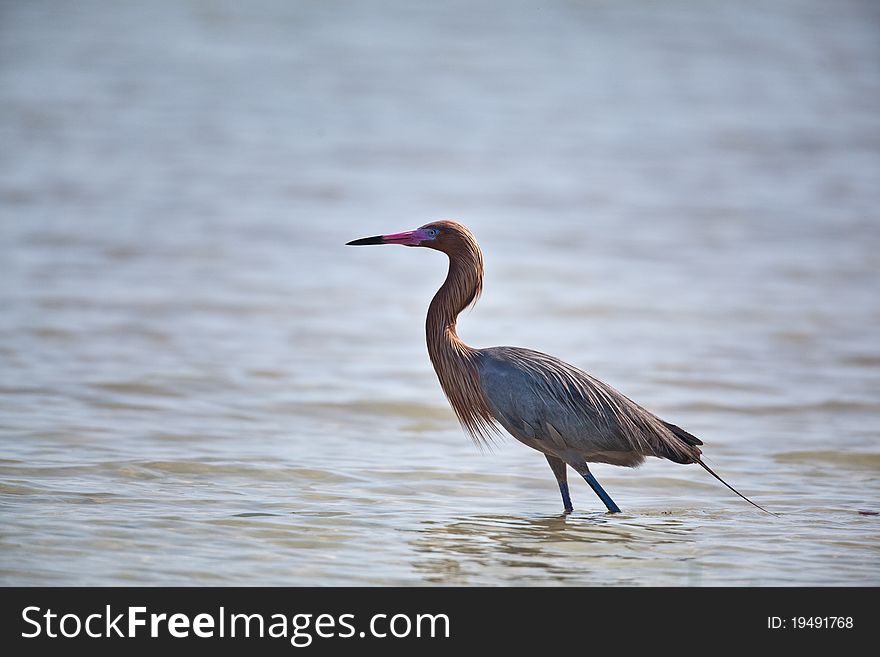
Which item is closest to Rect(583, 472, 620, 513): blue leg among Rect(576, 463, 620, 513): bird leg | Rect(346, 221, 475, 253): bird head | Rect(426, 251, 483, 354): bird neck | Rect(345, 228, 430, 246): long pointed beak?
Rect(576, 463, 620, 513): bird leg

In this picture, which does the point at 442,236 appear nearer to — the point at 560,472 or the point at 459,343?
the point at 459,343

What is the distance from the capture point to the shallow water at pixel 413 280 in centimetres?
638

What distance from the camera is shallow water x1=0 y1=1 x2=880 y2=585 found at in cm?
638

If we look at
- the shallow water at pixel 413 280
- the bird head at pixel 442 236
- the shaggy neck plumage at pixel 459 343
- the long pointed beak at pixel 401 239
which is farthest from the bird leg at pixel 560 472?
the long pointed beak at pixel 401 239

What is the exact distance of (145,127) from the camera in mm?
20484

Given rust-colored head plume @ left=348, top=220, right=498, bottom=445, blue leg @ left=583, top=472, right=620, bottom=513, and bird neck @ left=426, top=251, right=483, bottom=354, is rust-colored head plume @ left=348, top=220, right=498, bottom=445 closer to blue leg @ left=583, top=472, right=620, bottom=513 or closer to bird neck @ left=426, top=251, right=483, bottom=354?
bird neck @ left=426, top=251, right=483, bottom=354

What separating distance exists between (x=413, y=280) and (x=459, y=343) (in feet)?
26.0

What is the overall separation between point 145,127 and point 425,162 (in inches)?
192

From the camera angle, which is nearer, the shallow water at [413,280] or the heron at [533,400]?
the shallow water at [413,280]

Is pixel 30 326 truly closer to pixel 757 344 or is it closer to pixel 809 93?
pixel 757 344

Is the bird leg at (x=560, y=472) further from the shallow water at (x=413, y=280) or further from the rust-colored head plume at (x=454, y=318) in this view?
the rust-colored head plume at (x=454, y=318)

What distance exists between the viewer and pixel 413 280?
49.4 feet

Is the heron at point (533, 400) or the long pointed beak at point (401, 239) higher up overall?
the long pointed beak at point (401, 239)
